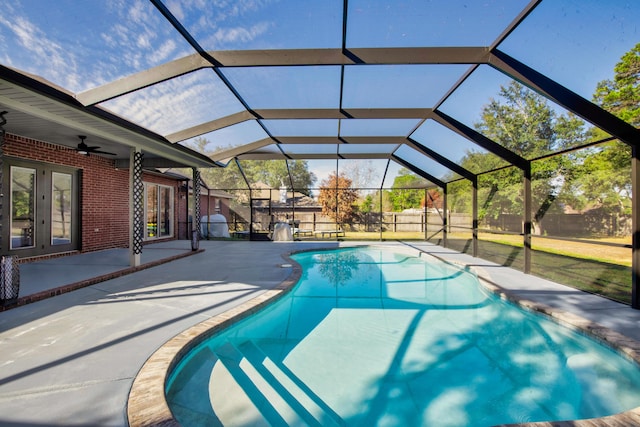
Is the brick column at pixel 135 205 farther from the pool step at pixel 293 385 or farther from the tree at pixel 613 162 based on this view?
the tree at pixel 613 162

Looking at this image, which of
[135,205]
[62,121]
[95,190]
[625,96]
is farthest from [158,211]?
[625,96]

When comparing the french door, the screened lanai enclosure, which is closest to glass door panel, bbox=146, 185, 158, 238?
the screened lanai enclosure

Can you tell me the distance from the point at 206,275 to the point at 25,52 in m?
4.03

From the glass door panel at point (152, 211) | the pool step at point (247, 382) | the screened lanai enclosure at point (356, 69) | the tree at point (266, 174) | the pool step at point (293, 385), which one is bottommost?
the pool step at point (293, 385)

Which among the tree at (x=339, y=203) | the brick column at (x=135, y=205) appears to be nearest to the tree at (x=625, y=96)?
the tree at (x=339, y=203)

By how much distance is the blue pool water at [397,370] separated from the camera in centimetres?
251

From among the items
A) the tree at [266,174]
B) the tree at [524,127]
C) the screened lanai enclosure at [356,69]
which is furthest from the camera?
the tree at [266,174]

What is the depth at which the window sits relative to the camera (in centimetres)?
1091

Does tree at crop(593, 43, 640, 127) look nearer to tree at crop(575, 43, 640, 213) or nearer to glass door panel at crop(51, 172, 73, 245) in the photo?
tree at crop(575, 43, 640, 213)

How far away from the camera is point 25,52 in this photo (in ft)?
11.8

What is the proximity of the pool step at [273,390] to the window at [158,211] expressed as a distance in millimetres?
8965

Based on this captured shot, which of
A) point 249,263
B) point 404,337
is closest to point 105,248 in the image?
point 249,263

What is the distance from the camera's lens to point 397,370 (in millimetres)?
3166

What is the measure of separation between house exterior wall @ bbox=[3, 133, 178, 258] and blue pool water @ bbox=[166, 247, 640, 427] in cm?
624
